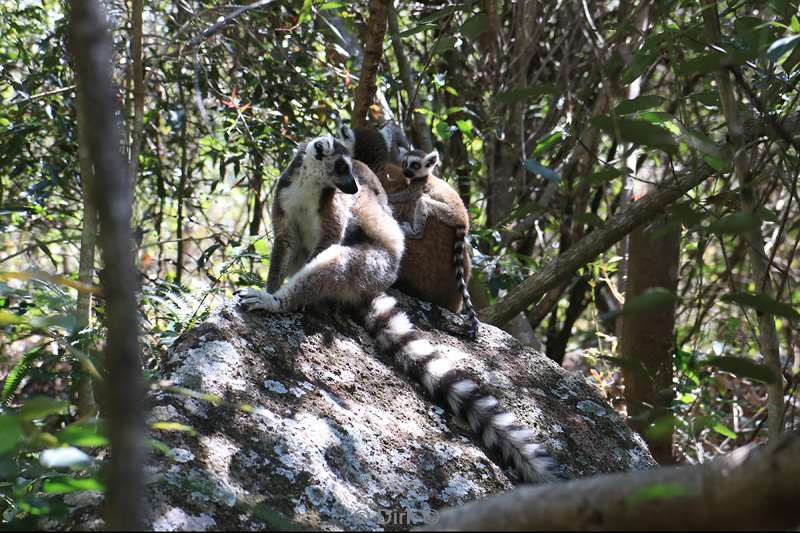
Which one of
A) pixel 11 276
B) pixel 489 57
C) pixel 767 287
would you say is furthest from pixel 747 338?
pixel 11 276

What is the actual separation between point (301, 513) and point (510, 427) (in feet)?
4.00

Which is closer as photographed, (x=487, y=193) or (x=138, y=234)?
(x=138, y=234)

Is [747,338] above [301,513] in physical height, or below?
above

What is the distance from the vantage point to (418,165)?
578cm

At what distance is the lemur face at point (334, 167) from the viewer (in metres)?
4.66

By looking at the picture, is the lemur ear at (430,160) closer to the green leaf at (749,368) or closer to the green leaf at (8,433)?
the green leaf at (749,368)

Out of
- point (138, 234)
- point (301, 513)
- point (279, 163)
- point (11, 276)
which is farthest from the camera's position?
point (279, 163)

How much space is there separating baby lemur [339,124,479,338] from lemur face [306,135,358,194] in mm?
755

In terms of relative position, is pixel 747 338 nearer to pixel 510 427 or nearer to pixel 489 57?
pixel 489 57

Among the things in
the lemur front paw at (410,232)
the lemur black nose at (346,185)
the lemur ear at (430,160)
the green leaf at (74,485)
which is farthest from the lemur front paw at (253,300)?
the lemur ear at (430,160)

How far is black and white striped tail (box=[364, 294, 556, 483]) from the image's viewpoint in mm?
3326

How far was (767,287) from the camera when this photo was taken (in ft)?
10.7

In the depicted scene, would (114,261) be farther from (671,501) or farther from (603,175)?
(603,175)

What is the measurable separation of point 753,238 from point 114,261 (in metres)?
2.54
